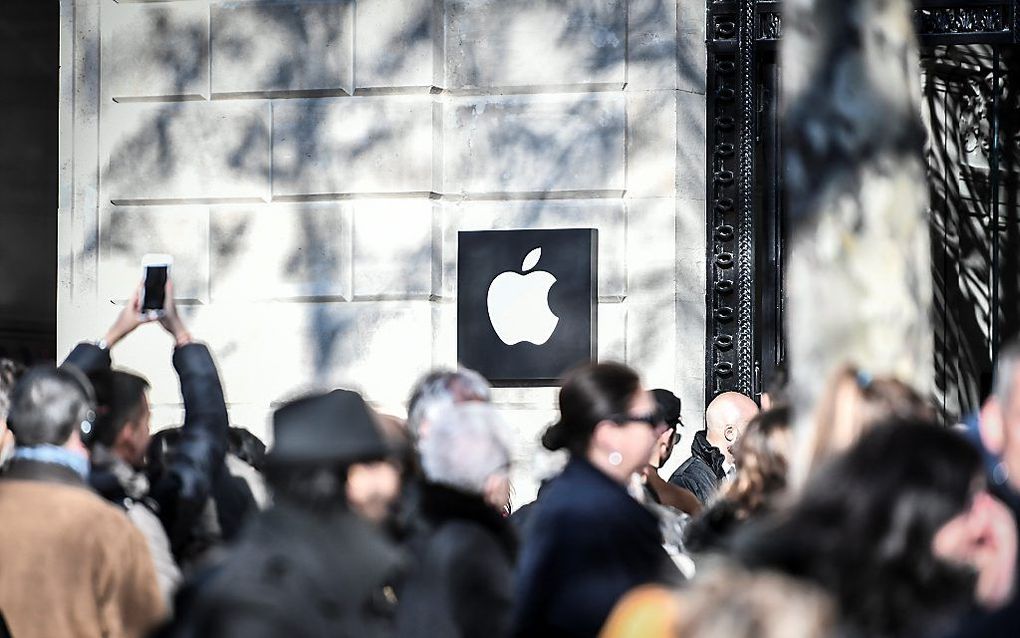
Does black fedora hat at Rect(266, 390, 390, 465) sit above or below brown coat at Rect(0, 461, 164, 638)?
above

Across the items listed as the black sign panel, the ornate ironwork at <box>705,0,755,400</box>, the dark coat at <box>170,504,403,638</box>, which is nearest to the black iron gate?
the ornate ironwork at <box>705,0,755,400</box>

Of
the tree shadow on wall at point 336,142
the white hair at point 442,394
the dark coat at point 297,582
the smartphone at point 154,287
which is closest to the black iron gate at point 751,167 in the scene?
the tree shadow on wall at point 336,142

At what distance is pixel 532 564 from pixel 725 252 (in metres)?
5.28

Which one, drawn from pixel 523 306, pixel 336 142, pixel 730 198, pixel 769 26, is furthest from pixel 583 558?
pixel 769 26

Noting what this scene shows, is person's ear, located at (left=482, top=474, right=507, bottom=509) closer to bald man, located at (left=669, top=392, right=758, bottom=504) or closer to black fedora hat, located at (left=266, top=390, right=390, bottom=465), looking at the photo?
black fedora hat, located at (left=266, top=390, right=390, bottom=465)

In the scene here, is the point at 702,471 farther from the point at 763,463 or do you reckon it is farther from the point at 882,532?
the point at 882,532

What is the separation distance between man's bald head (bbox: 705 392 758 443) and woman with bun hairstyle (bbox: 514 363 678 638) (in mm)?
3736

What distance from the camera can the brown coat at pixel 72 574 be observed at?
15.3 ft

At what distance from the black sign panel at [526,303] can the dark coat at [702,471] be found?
0.88 metres

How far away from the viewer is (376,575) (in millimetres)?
3395

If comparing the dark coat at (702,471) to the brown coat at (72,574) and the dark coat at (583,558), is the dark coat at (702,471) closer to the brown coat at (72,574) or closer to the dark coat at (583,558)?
the dark coat at (583,558)

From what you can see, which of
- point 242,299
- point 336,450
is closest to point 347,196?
point 242,299

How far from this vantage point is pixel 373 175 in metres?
9.53

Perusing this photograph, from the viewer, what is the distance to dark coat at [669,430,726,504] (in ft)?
26.9
